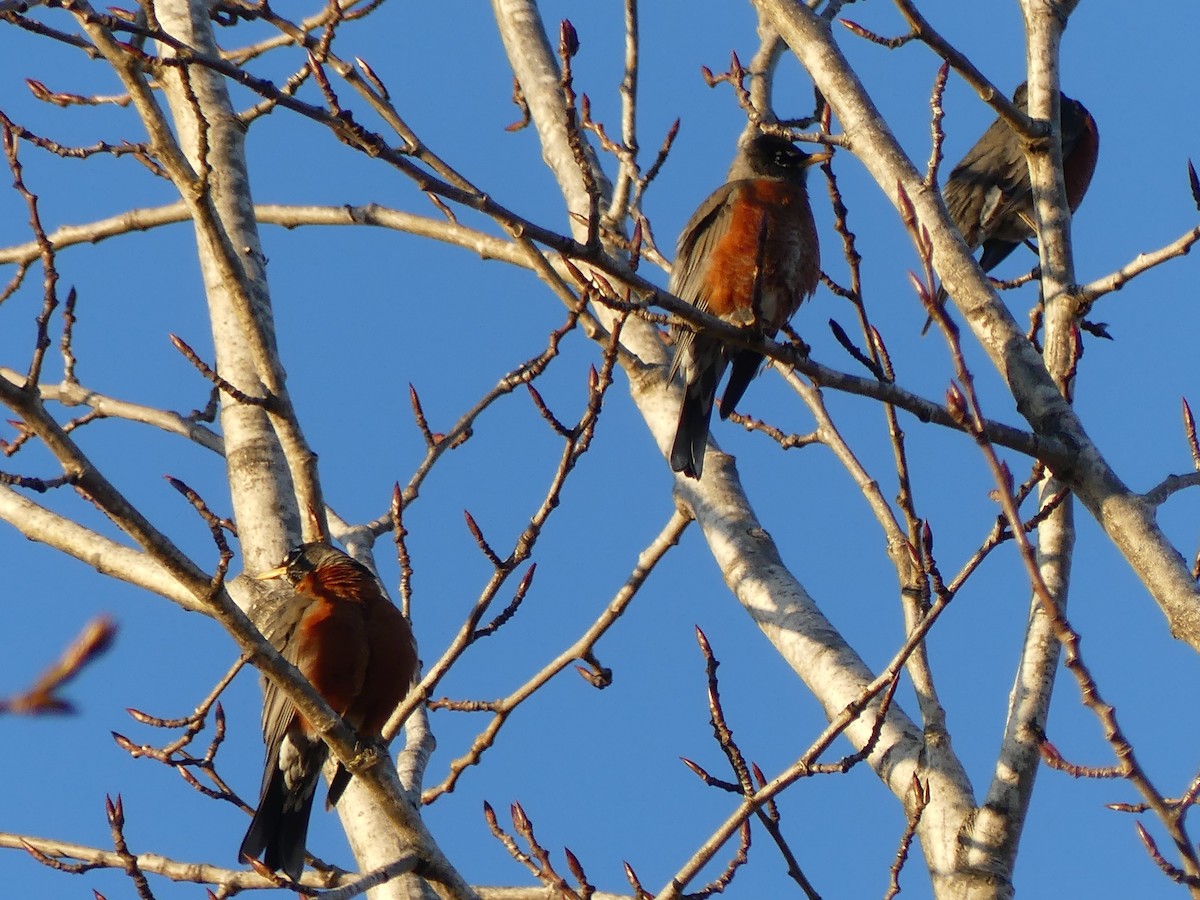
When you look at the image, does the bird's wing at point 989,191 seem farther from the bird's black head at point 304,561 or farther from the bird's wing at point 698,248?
the bird's black head at point 304,561

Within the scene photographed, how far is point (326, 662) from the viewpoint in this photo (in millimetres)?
5105

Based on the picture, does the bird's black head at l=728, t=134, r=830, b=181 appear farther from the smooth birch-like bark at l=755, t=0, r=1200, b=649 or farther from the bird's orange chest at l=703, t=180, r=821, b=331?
the smooth birch-like bark at l=755, t=0, r=1200, b=649

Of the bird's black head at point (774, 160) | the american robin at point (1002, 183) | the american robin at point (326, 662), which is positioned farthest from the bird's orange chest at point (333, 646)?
the american robin at point (1002, 183)

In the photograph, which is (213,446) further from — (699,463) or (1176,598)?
(1176,598)

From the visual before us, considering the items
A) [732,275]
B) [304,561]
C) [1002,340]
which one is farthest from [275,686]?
[1002,340]

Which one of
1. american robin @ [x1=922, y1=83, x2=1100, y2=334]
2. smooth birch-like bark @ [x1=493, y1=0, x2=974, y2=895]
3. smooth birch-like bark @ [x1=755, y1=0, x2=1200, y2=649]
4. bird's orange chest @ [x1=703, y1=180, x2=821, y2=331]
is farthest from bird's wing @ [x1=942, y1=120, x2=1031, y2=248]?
smooth birch-like bark @ [x1=755, y1=0, x2=1200, y2=649]

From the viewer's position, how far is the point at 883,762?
4082 mm

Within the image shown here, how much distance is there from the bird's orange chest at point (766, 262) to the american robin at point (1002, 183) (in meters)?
2.38

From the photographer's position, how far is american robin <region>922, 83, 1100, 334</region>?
811 cm

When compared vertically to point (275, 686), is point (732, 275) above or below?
above

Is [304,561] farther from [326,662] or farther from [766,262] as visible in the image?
[766,262]

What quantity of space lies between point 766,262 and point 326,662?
6.82ft

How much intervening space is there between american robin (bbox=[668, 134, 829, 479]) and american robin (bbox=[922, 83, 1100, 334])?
2331 millimetres

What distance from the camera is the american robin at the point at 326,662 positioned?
4.86m
